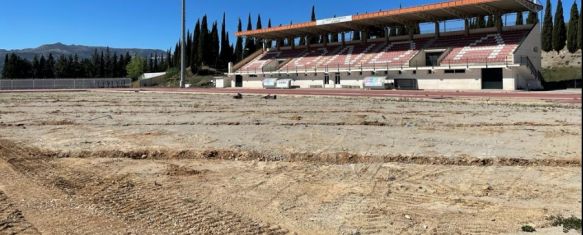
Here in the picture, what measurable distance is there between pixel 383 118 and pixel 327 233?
14.6 meters

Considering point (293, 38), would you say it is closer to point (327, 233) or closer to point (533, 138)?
point (533, 138)

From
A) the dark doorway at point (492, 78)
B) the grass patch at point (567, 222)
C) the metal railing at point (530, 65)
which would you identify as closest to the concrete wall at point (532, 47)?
the metal railing at point (530, 65)

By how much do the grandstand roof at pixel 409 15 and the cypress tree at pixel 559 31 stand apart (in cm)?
2149

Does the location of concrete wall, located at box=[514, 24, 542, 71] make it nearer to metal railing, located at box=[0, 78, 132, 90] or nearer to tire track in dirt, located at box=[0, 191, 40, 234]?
tire track in dirt, located at box=[0, 191, 40, 234]

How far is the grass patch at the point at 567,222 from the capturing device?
5.57m

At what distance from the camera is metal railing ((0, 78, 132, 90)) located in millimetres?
79438

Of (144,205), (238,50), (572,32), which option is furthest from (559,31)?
(144,205)

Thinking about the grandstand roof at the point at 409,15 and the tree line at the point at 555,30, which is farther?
the tree line at the point at 555,30

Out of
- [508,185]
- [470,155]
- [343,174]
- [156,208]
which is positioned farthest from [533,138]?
[156,208]

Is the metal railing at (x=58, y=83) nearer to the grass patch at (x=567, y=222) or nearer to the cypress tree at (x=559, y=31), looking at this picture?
the cypress tree at (x=559, y=31)

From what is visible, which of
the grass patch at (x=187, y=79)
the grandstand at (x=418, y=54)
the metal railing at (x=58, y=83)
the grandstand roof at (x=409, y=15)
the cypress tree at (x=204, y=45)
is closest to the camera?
the grandstand at (x=418, y=54)

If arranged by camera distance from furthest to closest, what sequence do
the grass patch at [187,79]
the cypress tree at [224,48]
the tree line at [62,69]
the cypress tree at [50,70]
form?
the cypress tree at [50,70] → the tree line at [62,69] → the cypress tree at [224,48] → the grass patch at [187,79]

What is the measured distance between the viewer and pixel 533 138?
13.3 m

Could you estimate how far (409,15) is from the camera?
58969 mm
